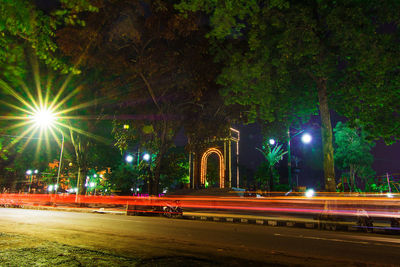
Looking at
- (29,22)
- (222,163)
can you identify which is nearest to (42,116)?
(29,22)

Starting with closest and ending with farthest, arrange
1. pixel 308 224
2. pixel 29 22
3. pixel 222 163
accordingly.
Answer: pixel 29 22 < pixel 308 224 < pixel 222 163

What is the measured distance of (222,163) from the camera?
1596 inches

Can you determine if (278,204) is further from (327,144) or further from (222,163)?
(222,163)

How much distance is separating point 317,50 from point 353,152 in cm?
2832

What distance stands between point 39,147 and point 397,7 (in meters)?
35.6

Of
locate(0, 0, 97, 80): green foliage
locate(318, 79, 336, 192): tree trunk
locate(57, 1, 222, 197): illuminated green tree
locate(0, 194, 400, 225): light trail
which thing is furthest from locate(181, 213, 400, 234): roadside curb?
locate(0, 0, 97, 80): green foliage

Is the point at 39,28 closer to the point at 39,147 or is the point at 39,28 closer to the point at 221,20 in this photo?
the point at 221,20

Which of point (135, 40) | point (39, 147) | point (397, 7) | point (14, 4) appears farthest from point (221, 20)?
point (39, 147)

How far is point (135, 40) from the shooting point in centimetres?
1750

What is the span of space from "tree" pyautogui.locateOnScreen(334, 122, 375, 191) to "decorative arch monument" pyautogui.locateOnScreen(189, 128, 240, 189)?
14717mm

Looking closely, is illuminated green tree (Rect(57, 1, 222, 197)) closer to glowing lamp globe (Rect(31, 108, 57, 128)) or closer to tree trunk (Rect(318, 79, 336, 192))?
glowing lamp globe (Rect(31, 108, 57, 128))

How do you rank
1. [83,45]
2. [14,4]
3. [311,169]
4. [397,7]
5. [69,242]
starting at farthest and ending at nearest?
[311,169], [83,45], [397,7], [69,242], [14,4]

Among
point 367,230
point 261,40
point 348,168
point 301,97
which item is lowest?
point 367,230

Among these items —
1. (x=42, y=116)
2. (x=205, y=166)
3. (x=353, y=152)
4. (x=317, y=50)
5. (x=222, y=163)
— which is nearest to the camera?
(x=317, y=50)
